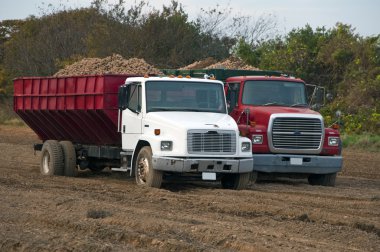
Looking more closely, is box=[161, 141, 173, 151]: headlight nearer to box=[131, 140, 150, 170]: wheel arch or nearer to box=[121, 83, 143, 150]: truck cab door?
box=[131, 140, 150, 170]: wheel arch

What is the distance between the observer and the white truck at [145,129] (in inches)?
663

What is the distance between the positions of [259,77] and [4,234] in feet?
32.4

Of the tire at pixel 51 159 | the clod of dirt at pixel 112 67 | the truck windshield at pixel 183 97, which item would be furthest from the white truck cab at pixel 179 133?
the clod of dirt at pixel 112 67

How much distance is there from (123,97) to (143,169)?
1.58 m

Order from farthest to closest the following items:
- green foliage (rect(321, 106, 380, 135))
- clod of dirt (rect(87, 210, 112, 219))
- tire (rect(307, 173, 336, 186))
Answer: green foliage (rect(321, 106, 380, 135))
tire (rect(307, 173, 336, 186))
clod of dirt (rect(87, 210, 112, 219))

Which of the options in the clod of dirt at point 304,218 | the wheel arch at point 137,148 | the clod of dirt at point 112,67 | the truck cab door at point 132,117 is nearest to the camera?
the clod of dirt at point 304,218

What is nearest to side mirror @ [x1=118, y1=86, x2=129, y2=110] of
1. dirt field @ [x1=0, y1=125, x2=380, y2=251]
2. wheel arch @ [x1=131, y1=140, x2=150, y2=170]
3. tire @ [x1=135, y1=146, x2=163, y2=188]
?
wheel arch @ [x1=131, y1=140, x2=150, y2=170]

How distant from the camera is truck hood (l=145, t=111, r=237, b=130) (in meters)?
16.8

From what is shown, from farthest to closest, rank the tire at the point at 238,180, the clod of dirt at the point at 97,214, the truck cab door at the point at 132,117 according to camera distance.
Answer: the truck cab door at the point at 132,117
the tire at the point at 238,180
the clod of dirt at the point at 97,214

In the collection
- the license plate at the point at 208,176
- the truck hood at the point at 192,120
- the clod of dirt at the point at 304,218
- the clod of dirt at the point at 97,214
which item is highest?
the truck hood at the point at 192,120

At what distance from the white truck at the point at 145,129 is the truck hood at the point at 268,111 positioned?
114 centimetres

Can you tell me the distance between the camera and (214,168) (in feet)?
55.3

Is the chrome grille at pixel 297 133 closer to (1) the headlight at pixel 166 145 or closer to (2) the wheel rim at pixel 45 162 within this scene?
(1) the headlight at pixel 166 145

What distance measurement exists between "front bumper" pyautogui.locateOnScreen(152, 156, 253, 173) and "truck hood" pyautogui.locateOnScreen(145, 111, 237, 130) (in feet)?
2.00
